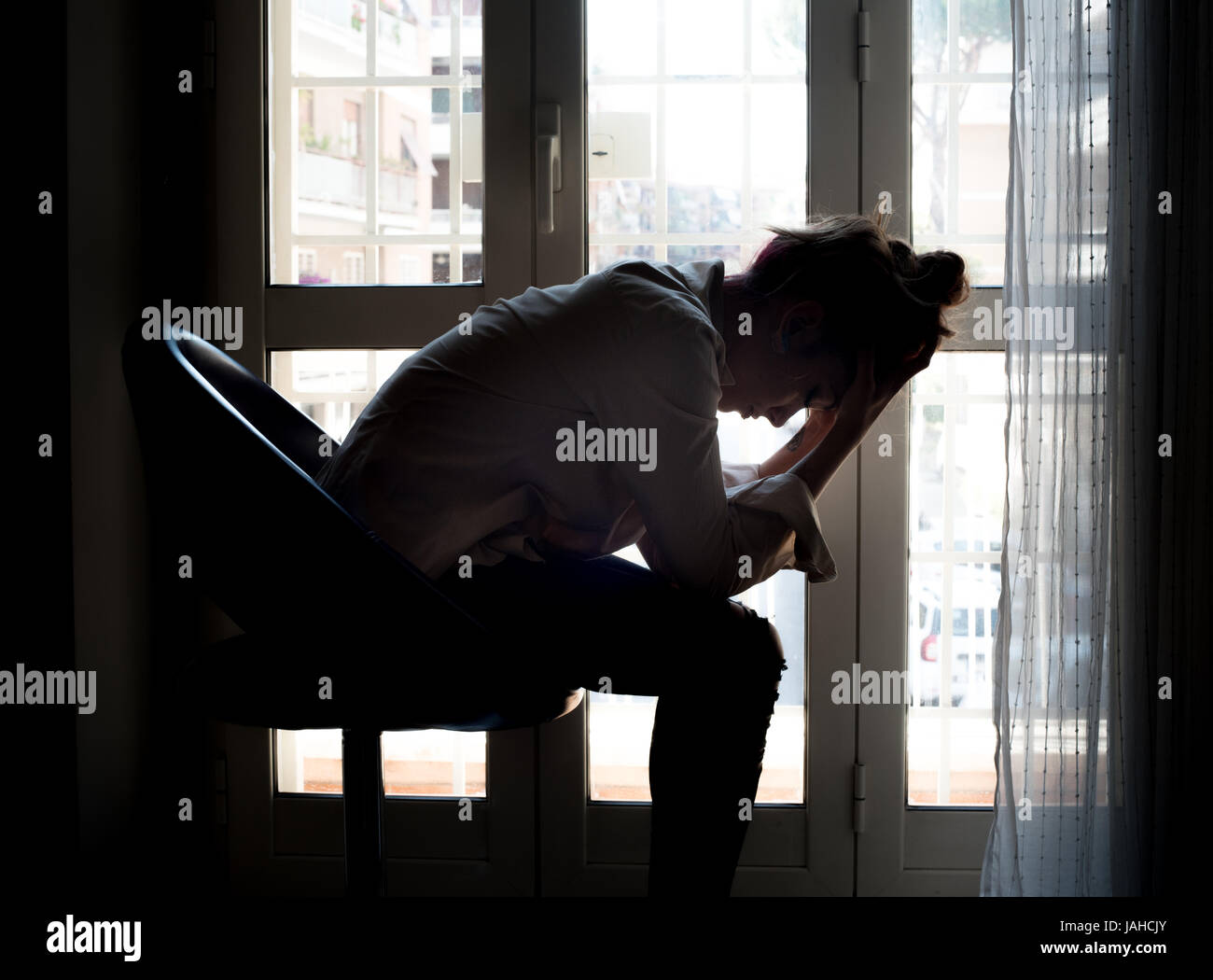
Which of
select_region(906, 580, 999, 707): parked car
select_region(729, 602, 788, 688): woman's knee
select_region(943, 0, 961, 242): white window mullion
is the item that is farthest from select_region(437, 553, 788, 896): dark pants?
select_region(943, 0, 961, 242): white window mullion

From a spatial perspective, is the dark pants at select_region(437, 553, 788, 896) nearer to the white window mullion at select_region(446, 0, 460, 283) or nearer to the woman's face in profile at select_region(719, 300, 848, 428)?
the woman's face in profile at select_region(719, 300, 848, 428)

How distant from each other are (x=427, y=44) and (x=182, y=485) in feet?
3.30

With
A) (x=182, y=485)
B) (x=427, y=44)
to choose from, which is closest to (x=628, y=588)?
(x=182, y=485)

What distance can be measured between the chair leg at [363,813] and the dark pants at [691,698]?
0.22 metres

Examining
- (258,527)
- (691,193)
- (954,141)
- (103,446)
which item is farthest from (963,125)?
(103,446)

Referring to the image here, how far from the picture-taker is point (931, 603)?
151cm

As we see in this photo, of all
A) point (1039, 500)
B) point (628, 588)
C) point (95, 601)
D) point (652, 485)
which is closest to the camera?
point (652, 485)

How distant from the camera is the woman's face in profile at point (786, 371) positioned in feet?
3.62

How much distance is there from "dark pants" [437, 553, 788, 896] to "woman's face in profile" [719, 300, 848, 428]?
0.94ft

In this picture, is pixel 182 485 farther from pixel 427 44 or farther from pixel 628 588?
pixel 427 44

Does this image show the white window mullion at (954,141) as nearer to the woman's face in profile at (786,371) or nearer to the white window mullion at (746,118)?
the white window mullion at (746,118)

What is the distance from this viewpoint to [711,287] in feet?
3.63

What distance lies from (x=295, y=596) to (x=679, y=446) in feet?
1.34

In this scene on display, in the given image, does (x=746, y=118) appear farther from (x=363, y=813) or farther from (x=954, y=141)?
(x=363, y=813)
